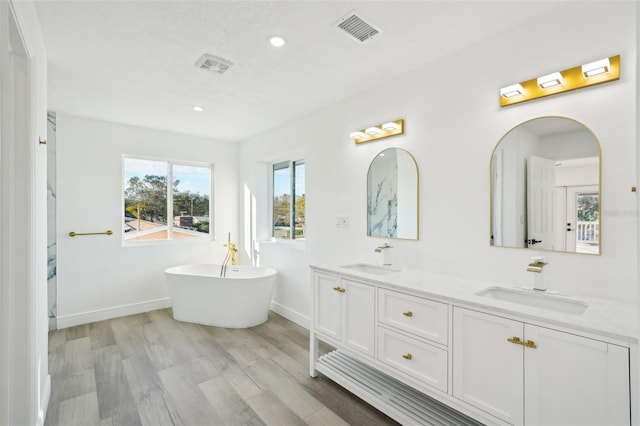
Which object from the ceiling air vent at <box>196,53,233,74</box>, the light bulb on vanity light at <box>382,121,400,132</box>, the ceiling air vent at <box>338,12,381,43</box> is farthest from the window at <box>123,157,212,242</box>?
the ceiling air vent at <box>338,12,381,43</box>

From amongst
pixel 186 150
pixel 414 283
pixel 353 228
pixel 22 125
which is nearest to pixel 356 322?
pixel 414 283

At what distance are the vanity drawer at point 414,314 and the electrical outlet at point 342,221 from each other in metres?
1.13

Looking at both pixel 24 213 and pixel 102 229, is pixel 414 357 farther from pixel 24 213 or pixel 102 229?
pixel 102 229

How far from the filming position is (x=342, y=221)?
316cm

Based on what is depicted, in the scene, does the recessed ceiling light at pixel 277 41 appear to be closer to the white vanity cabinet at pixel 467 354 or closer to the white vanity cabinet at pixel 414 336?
the white vanity cabinet at pixel 467 354

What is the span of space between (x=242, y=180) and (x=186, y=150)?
0.90 meters

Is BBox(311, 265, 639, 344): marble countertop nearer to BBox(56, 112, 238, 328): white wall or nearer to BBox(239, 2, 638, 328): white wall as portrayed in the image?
BBox(239, 2, 638, 328): white wall

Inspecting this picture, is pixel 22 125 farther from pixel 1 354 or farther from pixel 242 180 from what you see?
pixel 242 180

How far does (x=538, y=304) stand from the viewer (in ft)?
5.68

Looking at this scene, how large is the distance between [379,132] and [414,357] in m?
1.78

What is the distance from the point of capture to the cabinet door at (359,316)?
213 centimetres

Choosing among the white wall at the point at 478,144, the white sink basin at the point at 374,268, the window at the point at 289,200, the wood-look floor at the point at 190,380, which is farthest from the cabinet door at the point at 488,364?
the window at the point at 289,200

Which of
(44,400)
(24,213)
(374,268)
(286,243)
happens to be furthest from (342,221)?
(44,400)

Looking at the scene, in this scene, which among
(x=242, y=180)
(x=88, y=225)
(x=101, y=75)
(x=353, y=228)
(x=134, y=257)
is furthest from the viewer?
(x=242, y=180)
